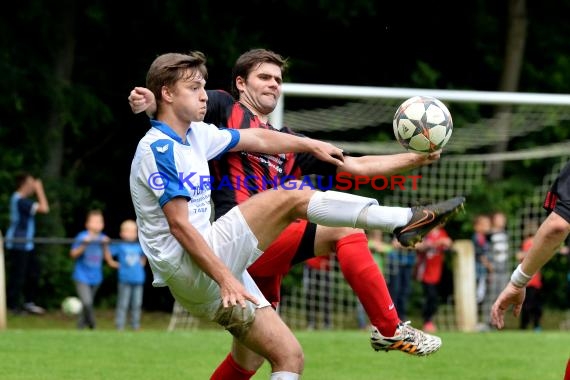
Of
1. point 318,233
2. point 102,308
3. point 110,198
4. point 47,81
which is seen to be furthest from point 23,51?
point 318,233

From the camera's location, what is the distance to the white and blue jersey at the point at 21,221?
13.7 metres

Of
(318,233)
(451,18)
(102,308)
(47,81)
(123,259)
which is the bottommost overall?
(102,308)

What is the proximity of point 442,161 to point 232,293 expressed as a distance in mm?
11799

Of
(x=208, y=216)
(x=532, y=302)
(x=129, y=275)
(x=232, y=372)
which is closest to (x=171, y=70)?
(x=208, y=216)

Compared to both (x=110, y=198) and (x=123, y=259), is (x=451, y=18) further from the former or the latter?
(x=123, y=259)

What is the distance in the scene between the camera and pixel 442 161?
16.2m

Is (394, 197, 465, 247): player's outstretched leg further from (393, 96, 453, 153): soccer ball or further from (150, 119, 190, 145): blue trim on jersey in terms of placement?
(150, 119, 190, 145): blue trim on jersey

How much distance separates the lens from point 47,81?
1688cm

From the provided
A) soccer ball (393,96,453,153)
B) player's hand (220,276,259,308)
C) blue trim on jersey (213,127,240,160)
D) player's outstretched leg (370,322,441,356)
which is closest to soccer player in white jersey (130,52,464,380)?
player's hand (220,276,259,308)

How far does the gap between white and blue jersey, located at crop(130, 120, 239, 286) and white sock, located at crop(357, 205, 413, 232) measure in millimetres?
780

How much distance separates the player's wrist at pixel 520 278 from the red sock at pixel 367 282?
2.45 ft

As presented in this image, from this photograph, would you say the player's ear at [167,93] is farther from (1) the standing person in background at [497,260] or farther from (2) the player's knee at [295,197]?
(1) the standing person in background at [497,260]

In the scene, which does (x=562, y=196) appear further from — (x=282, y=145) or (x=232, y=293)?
(x=232, y=293)

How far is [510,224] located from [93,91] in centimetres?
719
